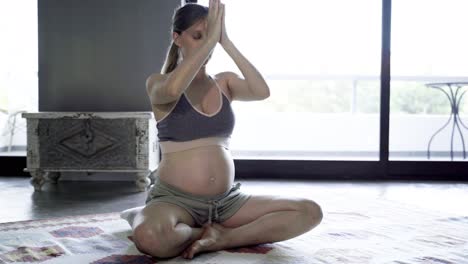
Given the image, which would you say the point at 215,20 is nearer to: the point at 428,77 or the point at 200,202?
the point at 200,202

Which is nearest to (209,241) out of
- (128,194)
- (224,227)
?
(224,227)

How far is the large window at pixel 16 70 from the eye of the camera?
386 cm

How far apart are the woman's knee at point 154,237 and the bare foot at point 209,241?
7 centimetres

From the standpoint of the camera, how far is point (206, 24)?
1724 millimetres

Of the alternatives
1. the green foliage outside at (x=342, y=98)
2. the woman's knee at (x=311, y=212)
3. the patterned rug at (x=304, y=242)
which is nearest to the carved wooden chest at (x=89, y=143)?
the patterned rug at (x=304, y=242)

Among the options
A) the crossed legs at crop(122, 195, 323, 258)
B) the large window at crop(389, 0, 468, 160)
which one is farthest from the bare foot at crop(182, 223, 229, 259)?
the large window at crop(389, 0, 468, 160)

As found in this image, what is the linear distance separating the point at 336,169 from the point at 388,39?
38.8 inches

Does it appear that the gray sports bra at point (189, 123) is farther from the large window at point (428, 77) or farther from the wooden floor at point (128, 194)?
the large window at point (428, 77)

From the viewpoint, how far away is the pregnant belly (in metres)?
1.69

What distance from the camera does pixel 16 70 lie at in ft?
13.1

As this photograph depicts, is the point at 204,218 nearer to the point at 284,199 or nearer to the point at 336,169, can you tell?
the point at 284,199

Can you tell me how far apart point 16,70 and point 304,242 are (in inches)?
118

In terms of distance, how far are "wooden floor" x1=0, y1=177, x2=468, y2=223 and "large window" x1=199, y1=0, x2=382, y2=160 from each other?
3.78 feet

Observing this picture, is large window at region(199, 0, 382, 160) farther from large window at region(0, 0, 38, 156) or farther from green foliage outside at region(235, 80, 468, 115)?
large window at region(0, 0, 38, 156)
